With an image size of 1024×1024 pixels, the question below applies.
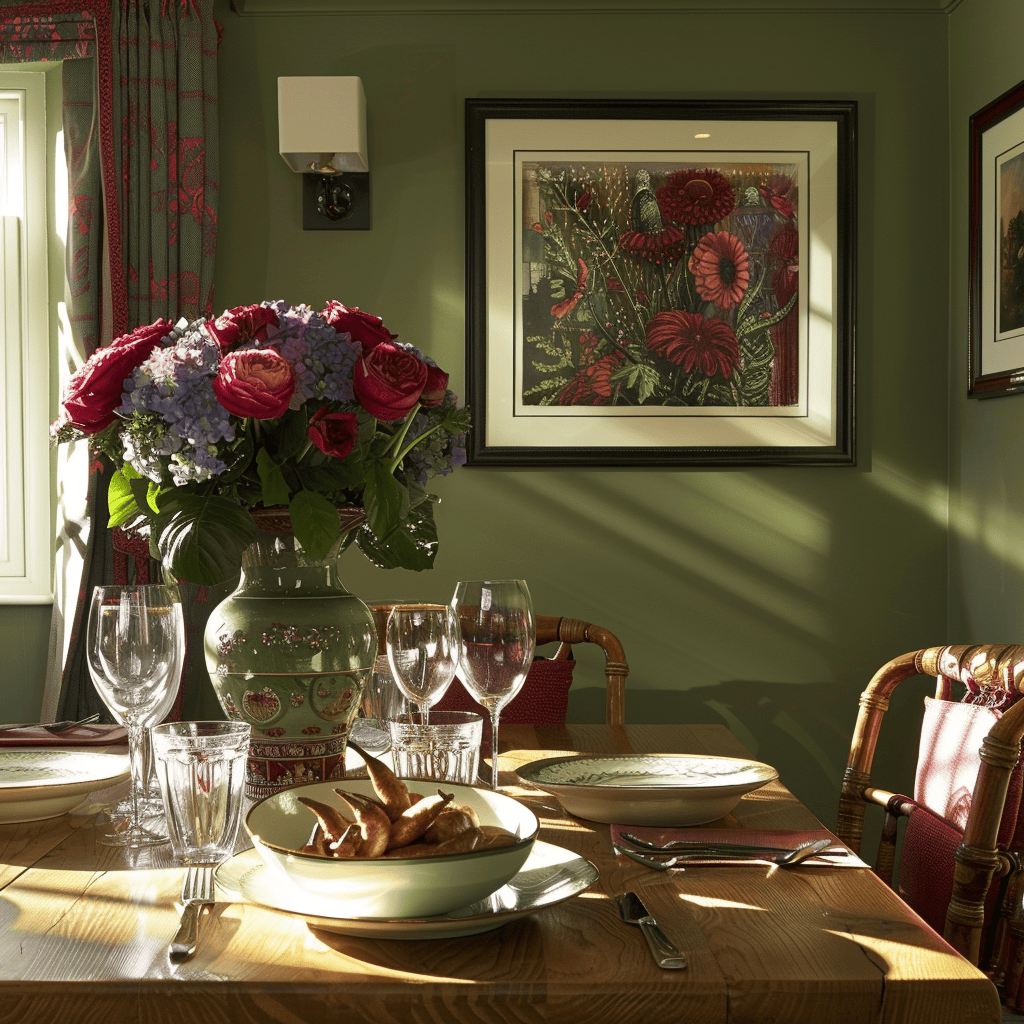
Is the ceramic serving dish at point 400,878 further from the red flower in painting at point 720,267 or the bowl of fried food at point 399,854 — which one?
the red flower in painting at point 720,267

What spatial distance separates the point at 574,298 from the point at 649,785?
71.6 inches

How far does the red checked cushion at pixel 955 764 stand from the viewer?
1466mm

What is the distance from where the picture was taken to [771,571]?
2.84 metres

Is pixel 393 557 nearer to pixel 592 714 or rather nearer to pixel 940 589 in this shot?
pixel 592 714

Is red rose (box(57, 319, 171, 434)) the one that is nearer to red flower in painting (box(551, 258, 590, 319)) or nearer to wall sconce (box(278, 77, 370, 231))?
wall sconce (box(278, 77, 370, 231))

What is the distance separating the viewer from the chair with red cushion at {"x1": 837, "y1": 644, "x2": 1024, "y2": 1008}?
4.38 feet

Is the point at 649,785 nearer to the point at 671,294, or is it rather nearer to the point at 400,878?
the point at 400,878

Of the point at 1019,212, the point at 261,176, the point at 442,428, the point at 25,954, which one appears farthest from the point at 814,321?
the point at 25,954

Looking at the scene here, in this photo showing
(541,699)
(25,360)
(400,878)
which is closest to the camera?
(400,878)

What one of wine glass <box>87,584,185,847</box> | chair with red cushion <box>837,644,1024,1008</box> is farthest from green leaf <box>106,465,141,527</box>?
chair with red cushion <box>837,644,1024,1008</box>

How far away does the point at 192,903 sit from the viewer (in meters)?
0.82

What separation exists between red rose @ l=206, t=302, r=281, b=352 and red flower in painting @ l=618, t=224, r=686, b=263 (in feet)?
6.01

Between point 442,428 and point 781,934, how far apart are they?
676 mm

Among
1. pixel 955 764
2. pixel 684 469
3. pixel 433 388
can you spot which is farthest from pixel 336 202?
pixel 955 764
